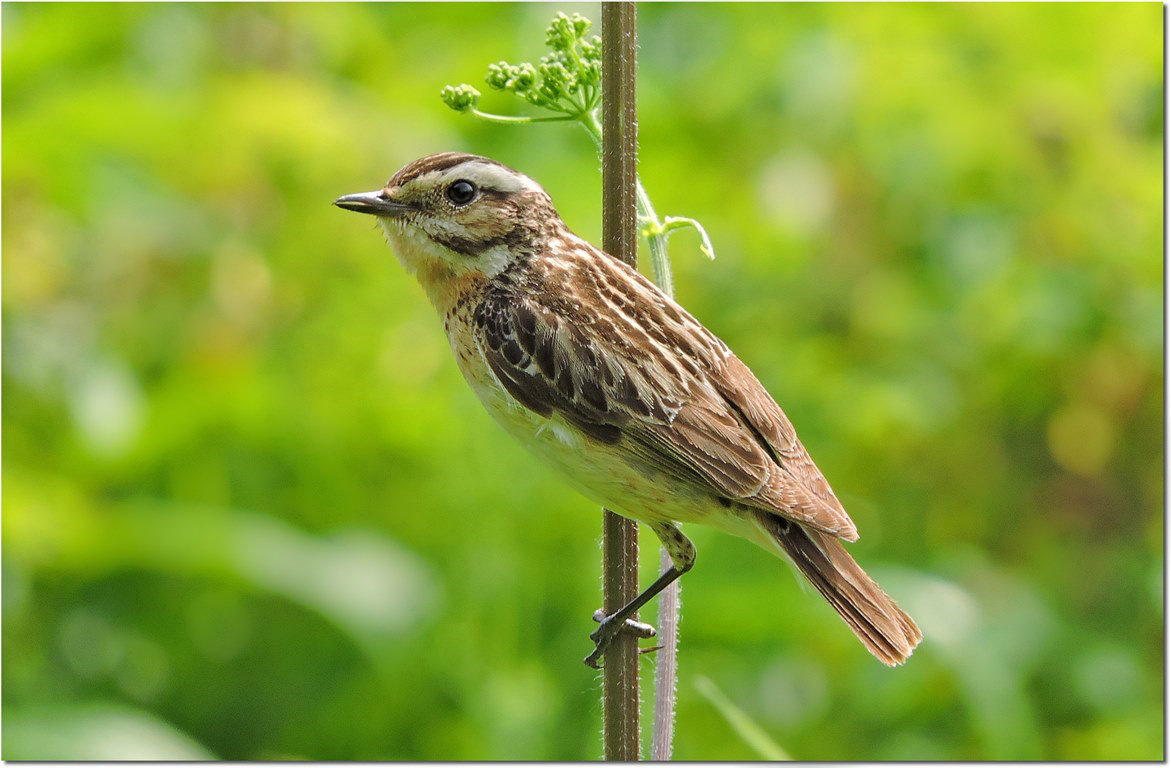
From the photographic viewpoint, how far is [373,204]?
3.58 m

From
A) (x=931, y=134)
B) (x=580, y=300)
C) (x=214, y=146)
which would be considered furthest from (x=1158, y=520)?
(x=214, y=146)

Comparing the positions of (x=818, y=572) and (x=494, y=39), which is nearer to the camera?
(x=818, y=572)

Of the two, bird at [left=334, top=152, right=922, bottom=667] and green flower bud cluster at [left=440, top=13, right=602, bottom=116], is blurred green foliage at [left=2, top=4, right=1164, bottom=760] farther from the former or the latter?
green flower bud cluster at [left=440, top=13, right=602, bottom=116]

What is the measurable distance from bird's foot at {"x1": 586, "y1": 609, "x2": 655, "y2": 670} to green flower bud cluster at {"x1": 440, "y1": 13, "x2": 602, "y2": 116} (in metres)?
1.16

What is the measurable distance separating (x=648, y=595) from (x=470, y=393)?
268 cm

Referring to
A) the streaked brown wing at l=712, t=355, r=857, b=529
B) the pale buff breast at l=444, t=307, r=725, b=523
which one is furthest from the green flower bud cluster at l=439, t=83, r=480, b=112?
the streaked brown wing at l=712, t=355, r=857, b=529

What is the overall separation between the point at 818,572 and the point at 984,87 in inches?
130

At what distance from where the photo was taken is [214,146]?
5793mm

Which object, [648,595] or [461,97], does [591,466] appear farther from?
[461,97]

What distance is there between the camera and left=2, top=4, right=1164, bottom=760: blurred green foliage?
5.71 meters

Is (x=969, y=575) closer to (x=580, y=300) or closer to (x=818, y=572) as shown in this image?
(x=818, y=572)

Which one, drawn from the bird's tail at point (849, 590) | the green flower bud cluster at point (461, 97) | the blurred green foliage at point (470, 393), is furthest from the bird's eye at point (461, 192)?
the blurred green foliage at point (470, 393)

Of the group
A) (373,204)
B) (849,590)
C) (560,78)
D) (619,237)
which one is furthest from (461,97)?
(849,590)

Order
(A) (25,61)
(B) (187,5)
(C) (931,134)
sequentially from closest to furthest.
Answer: (A) (25,61), (C) (931,134), (B) (187,5)
